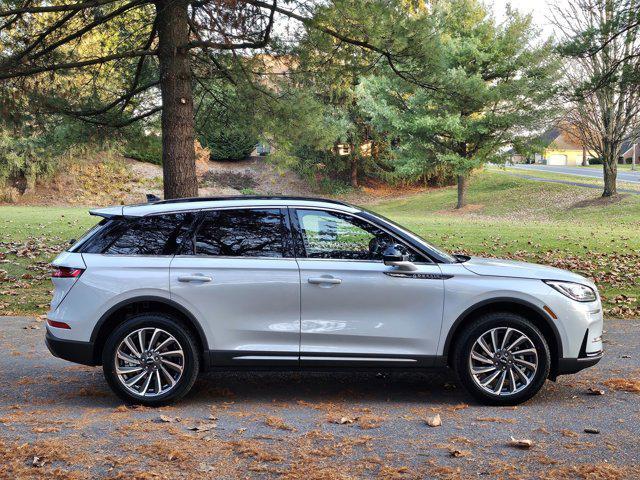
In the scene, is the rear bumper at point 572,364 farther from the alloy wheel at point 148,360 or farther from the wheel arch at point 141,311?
the alloy wheel at point 148,360

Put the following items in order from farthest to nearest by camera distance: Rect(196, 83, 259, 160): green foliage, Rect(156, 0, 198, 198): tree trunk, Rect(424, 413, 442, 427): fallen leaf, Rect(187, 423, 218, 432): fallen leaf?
Rect(196, 83, 259, 160): green foliage → Rect(156, 0, 198, 198): tree trunk → Rect(424, 413, 442, 427): fallen leaf → Rect(187, 423, 218, 432): fallen leaf

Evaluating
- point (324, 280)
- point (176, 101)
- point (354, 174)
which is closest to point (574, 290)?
point (324, 280)

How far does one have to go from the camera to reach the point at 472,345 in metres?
5.80

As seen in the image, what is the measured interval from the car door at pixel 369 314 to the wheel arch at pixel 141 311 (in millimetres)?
832

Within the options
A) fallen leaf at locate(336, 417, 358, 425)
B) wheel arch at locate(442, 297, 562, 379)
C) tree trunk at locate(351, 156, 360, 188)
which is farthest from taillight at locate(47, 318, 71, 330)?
tree trunk at locate(351, 156, 360, 188)

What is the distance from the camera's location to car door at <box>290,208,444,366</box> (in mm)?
5824

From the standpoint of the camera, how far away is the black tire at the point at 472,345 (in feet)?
19.0

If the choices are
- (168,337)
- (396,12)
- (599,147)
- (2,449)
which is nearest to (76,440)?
(2,449)

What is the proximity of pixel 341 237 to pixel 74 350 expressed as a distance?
2364mm

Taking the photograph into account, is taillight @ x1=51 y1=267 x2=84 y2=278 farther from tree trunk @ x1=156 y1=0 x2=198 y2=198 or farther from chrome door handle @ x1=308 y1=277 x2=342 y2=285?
tree trunk @ x1=156 y1=0 x2=198 y2=198

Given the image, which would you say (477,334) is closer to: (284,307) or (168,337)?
(284,307)

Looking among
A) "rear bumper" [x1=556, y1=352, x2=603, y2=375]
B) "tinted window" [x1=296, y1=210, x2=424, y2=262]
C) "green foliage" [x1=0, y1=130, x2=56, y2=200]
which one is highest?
"green foliage" [x1=0, y1=130, x2=56, y2=200]

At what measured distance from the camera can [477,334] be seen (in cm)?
581

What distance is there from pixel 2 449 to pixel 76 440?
47 centimetres
